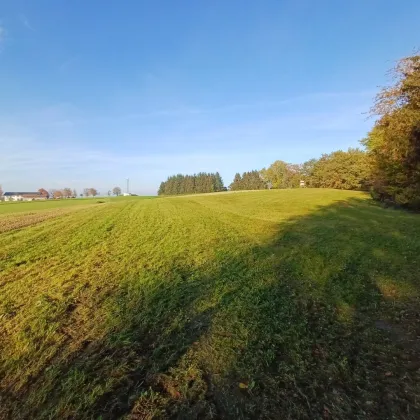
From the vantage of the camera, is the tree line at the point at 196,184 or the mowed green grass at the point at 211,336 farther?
the tree line at the point at 196,184

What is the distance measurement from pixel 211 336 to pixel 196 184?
139552mm

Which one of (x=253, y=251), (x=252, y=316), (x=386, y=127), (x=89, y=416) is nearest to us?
(x=89, y=416)

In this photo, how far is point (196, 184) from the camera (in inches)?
5630

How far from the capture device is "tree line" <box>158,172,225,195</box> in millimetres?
139625

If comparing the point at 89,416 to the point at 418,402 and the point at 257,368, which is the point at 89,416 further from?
the point at 418,402

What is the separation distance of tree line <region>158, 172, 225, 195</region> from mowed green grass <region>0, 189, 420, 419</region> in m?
131

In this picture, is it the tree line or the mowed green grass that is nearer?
the mowed green grass

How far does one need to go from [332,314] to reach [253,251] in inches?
189

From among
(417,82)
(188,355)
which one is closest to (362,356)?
(188,355)

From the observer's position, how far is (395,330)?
4629 millimetres

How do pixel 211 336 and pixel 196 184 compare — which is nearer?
pixel 211 336

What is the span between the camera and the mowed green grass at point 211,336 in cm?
308

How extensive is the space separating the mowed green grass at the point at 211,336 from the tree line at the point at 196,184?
131m

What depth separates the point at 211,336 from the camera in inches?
173
